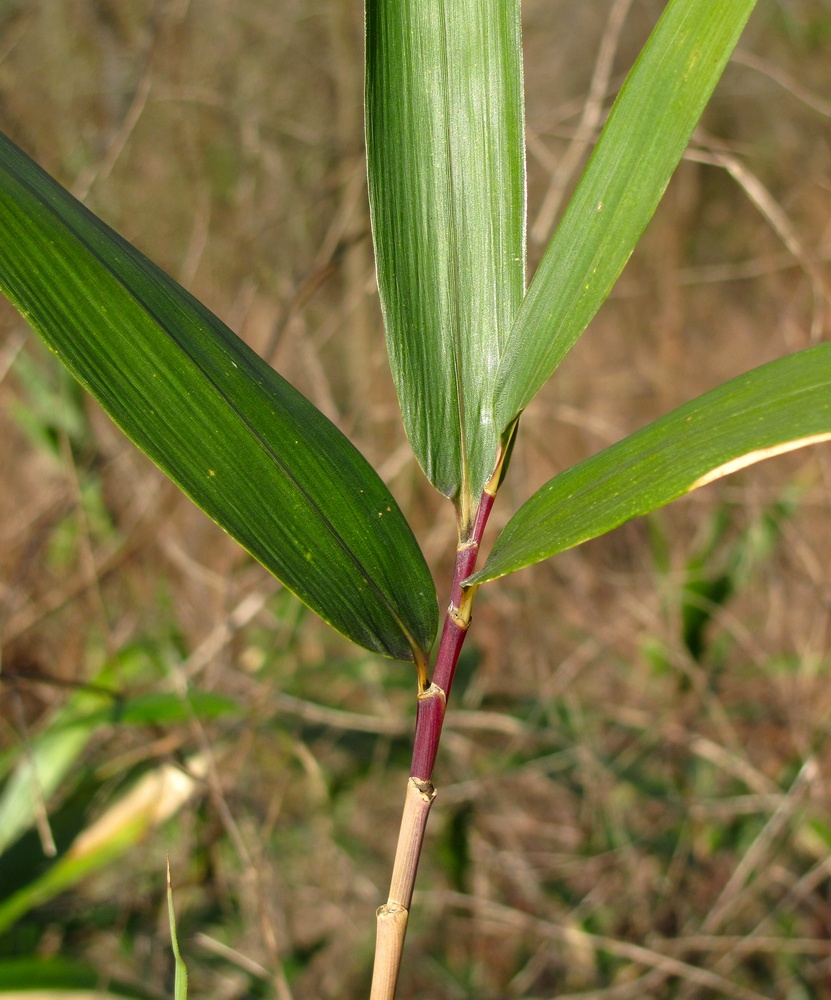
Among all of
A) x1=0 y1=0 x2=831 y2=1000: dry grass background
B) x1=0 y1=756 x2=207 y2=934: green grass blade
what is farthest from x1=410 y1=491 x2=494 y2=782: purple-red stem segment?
x1=0 y1=756 x2=207 y2=934: green grass blade

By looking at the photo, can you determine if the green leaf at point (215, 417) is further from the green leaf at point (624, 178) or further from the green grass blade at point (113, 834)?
the green grass blade at point (113, 834)

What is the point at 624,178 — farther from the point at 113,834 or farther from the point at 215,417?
the point at 113,834

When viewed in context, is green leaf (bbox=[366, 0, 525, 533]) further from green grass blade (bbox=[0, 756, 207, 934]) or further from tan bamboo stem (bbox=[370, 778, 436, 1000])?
green grass blade (bbox=[0, 756, 207, 934])

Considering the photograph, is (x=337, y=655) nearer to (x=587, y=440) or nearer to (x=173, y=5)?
(x=587, y=440)

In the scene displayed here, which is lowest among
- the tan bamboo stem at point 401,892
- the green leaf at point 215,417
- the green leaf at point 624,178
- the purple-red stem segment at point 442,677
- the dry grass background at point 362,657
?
the tan bamboo stem at point 401,892

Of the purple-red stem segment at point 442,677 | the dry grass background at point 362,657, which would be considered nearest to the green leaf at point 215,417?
the purple-red stem segment at point 442,677

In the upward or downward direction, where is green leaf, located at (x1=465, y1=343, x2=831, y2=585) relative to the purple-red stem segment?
upward

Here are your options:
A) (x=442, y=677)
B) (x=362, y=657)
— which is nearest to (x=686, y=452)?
(x=442, y=677)
